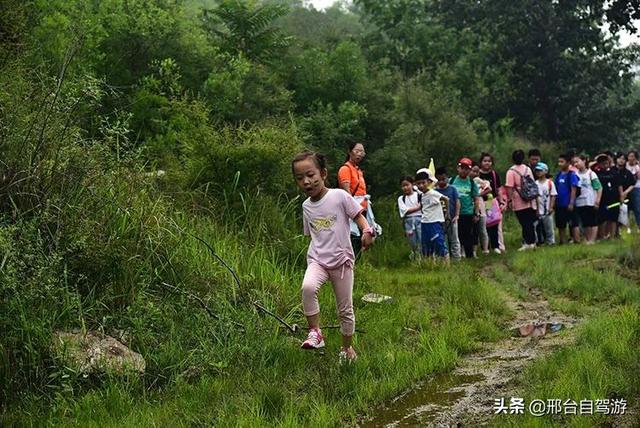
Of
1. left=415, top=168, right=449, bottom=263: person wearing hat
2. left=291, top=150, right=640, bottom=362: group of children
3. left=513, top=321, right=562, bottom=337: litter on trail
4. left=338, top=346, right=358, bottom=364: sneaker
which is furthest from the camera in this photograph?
left=291, top=150, right=640, bottom=362: group of children

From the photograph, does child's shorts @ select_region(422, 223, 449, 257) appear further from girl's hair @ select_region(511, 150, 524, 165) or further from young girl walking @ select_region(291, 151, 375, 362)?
young girl walking @ select_region(291, 151, 375, 362)

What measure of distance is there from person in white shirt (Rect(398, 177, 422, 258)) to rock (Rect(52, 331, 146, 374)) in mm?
6488

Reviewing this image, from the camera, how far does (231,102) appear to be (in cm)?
1180

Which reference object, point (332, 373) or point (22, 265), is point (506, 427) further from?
point (22, 265)

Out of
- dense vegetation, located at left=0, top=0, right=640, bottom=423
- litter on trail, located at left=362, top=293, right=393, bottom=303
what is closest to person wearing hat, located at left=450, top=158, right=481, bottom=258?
dense vegetation, located at left=0, top=0, right=640, bottom=423

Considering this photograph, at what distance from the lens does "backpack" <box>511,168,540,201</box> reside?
11914mm

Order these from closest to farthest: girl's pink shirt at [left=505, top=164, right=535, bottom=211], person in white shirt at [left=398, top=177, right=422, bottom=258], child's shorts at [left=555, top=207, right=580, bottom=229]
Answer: person in white shirt at [left=398, top=177, right=422, bottom=258], girl's pink shirt at [left=505, top=164, right=535, bottom=211], child's shorts at [left=555, top=207, right=580, bottom=229]

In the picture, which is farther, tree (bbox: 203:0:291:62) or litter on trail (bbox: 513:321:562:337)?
tree (bbox: 203:0:291:62)

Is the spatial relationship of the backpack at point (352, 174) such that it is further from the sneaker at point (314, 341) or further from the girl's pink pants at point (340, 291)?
the sneaker at point (314, 341)

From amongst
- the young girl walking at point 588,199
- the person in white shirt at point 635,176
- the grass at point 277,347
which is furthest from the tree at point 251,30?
the person in white shirt at point 635,176

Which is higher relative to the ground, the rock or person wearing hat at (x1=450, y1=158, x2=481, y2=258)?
person wearing hat at (x1=450, y1=158, x2=481, y2=258)

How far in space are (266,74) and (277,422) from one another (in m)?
9.64

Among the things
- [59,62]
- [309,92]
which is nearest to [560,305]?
[59,62]

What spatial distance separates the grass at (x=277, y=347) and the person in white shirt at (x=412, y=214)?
255 cm
